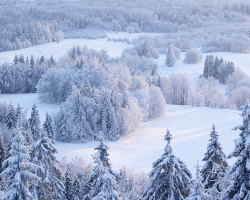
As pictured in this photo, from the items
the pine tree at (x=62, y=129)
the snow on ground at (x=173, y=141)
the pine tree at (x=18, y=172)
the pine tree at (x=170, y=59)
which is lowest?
the snow on ground at (x=173, y=141)

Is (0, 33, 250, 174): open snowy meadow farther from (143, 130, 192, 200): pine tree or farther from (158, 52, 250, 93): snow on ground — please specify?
(158, 52, 250, 93): snow on ground

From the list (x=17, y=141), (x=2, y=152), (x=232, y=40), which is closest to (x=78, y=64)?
(x=2, y=152)

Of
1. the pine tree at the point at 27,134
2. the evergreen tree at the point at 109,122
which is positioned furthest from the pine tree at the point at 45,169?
the evergreen tree at the point at 109,122

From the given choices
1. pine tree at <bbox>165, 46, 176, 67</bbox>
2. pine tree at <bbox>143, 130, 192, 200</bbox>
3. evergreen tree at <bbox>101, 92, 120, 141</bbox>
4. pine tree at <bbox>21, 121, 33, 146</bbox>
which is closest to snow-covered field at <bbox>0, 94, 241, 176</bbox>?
evergreen tree at <bbox>101, 92, 120, 141</bbox>

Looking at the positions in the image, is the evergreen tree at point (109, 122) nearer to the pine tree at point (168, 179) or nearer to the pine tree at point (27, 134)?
the pine tree at point (27, 134)

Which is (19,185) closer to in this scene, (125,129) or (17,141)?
(17,141)
